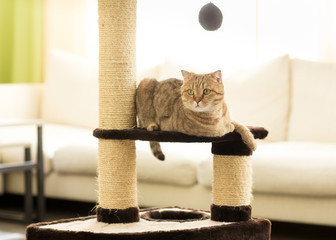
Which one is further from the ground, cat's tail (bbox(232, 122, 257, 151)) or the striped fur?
the striped fur

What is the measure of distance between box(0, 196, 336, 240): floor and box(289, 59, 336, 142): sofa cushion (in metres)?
0.46

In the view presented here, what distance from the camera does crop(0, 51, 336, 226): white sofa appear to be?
9.45ft

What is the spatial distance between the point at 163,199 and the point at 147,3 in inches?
63.9

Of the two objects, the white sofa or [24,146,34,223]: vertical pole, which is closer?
the white sofa

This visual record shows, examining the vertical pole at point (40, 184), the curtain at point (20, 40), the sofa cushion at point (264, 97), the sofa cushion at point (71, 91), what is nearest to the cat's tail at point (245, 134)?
the sofa cushion at point (264, 97)

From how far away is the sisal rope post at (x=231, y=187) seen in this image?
2.19 meters

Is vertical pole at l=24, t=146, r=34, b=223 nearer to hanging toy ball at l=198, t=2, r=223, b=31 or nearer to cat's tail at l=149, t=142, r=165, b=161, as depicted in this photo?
cat's tail at l=149, t=142, r=165, b=161

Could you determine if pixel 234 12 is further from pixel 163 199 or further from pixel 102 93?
pixel 102 93

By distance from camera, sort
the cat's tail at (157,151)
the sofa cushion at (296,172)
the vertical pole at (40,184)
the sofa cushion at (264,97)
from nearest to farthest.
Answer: the cat's tail at (157,151) → the sofa cushion at (296,172) → the vertical pole at (40,184) → the sofa cushion at (264,97)

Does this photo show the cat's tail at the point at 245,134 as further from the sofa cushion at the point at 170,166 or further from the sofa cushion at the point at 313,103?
the sofa cushion at the point at 313,103

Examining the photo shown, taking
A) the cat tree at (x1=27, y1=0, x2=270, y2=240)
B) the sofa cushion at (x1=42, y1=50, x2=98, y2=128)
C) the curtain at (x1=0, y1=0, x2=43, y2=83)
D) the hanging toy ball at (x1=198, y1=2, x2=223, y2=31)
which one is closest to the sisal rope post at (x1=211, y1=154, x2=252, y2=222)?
the cat tree at (x1=27, y1=0, x2=270, y2=240)

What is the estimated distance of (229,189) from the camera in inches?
86.9

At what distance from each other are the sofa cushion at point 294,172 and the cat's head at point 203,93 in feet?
3.09

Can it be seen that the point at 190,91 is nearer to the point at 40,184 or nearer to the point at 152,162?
the point at 152,162
